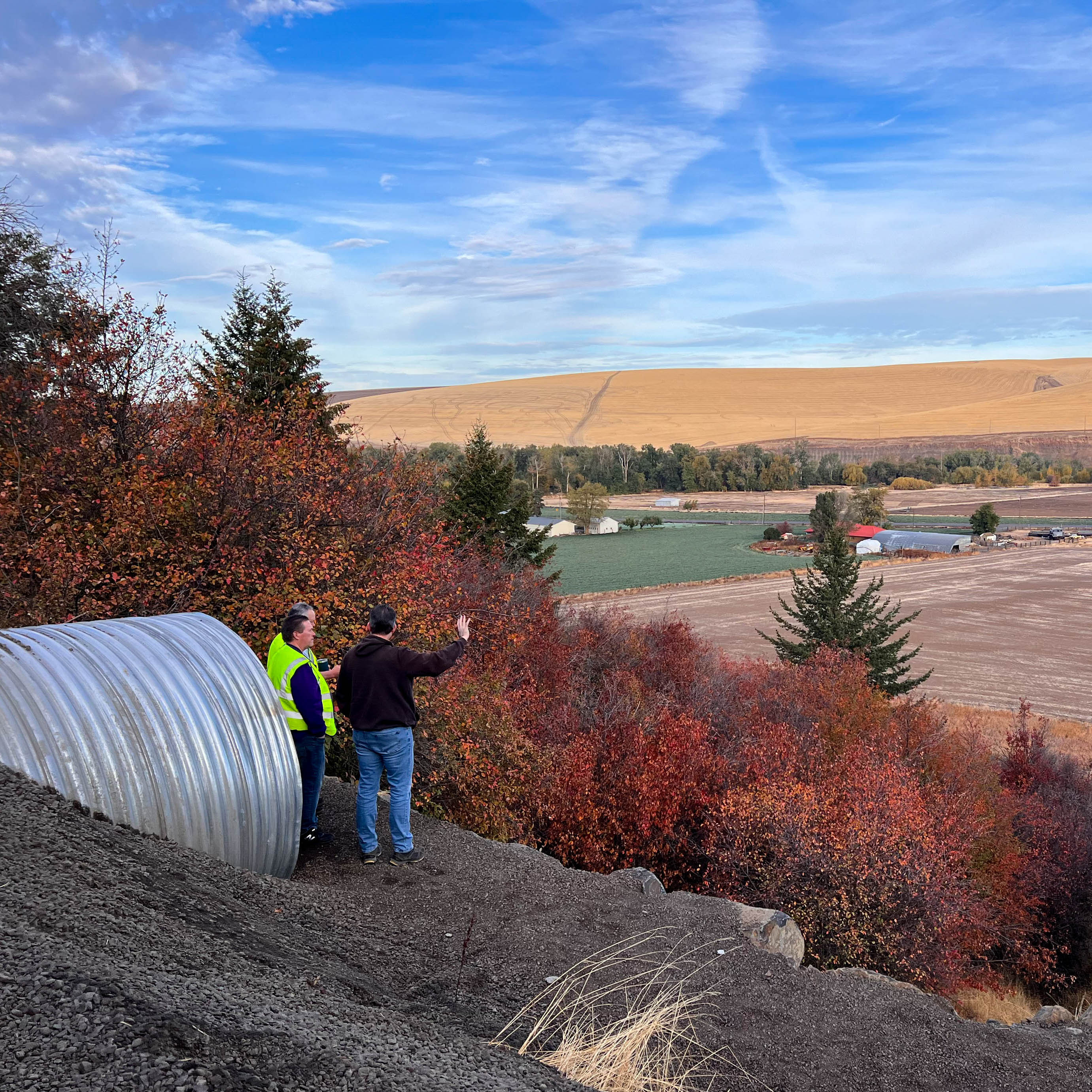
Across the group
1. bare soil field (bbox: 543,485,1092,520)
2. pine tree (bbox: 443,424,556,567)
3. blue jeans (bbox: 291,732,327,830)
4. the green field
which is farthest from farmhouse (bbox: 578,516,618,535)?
blue jeans (bbox: 291,732,327,830)

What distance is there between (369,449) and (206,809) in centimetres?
1911

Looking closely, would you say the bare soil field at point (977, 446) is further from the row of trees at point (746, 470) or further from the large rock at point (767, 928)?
the large rock at point (767, 928)

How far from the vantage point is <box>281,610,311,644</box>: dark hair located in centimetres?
773

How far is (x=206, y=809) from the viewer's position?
22.7ft

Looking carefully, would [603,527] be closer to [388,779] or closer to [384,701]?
[388,779]

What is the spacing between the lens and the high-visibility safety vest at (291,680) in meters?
7.77

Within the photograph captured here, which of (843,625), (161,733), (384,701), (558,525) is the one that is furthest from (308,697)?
(558,525)

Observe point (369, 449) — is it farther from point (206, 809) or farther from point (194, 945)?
point (194, 945)

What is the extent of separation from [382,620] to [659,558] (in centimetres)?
8295

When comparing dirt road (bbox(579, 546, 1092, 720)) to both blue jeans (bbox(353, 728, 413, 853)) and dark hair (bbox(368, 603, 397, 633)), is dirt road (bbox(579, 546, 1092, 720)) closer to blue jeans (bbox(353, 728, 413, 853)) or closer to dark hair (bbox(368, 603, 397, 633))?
blue jeans (bbox(353, 728, 413, 853))

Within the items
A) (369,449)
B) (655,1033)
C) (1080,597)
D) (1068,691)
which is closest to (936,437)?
(1080,597)

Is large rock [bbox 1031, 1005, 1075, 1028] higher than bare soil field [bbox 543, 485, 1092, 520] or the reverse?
the reverse

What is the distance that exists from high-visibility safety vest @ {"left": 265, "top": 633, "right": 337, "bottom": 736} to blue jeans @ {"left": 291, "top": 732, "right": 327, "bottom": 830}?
0.50 ft

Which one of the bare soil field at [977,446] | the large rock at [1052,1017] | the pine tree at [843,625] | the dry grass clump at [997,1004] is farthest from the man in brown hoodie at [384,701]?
the bare soil field at [977,446]
